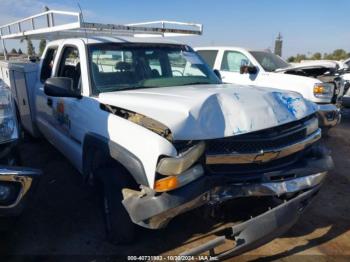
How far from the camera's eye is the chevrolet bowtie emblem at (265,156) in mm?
2805

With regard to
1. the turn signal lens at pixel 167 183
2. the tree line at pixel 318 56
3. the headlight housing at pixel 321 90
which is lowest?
the tree line at pixel 318 56

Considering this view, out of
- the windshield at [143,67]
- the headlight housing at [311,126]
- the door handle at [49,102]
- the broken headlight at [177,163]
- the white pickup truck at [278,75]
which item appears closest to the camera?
the broken headlight at [177,163]

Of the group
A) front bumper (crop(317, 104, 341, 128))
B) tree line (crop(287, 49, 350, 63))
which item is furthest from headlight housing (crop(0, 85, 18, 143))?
tree line (crop(287, 49, 350, 63))

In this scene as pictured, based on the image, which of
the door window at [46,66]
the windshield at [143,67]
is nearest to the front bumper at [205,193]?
the windshield at [143,67]

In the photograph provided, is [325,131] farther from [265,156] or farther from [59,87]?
[59,87]

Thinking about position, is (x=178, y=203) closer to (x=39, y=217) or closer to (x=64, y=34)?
(x=39, y=217)

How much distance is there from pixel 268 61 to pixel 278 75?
0.94 m

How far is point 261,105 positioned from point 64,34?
334 centimetres

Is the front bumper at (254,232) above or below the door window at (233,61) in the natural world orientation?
below

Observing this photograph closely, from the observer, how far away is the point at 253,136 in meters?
2.80

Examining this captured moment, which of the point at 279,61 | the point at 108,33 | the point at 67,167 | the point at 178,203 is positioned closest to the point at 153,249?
the point at 178,203

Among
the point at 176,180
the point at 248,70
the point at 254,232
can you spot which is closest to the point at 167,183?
the point at 176,180

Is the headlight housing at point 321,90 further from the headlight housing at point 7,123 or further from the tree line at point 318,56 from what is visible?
the tree line at point 318,56

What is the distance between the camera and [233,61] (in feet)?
29.6
